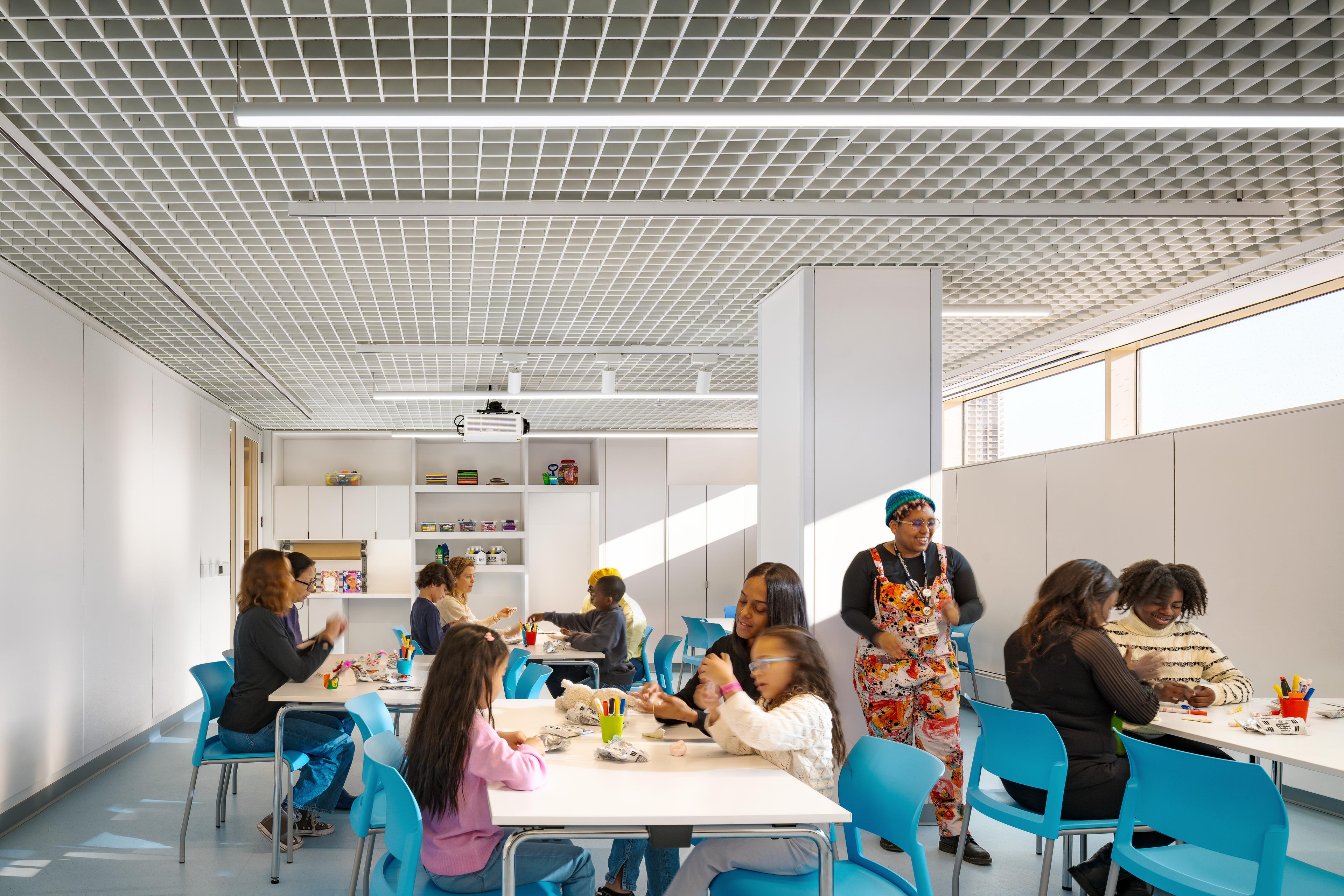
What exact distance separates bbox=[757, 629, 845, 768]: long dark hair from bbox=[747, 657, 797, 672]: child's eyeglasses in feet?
0.09

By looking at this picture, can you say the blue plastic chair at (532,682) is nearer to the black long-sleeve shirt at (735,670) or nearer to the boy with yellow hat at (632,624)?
the black long-sleeve shirt at (735,670)

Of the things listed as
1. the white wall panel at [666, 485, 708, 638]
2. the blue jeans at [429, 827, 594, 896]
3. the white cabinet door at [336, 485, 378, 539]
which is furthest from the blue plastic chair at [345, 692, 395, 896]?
the white cabinet door at [336, 485, 378, 539]

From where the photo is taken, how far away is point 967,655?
773cm

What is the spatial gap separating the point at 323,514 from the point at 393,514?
954 mm

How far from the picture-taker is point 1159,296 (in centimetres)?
578

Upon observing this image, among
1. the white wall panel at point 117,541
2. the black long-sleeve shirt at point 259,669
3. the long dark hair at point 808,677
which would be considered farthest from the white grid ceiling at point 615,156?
the black long-sleeve shirt at point 259,669

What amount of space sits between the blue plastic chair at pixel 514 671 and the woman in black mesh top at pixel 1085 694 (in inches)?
103

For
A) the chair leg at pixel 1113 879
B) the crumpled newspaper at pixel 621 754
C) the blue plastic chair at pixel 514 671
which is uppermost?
the crumpled newspaper at pixel 621 754

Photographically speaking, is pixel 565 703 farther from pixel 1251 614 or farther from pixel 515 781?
pixel 1251 614

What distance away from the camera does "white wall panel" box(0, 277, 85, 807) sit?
482cm

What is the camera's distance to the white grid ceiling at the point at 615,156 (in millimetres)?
2801

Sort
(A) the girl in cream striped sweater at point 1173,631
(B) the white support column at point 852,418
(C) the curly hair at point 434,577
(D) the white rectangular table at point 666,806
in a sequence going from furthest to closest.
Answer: (C) the curly hair at point 434,577 < (B) the white support column at point 852,418 < (A) the girl in cream striped sweater at point 1173,631 < (D) the white rectangular table at point 666,806

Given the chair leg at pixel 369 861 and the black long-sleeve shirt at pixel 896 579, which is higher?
the black long-sleeve shirt at pixel 896 579

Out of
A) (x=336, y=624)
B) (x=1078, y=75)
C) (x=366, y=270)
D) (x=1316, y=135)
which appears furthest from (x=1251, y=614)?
(x=366, y=270)
